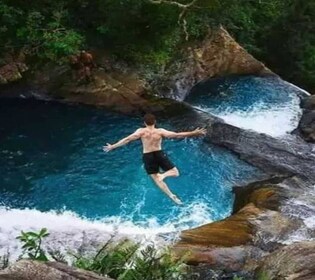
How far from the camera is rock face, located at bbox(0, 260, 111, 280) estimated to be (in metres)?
6.28

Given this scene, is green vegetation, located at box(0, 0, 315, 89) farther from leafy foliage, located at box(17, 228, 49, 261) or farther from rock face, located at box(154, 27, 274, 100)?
leafy foliage, located at box(17, 228, 49, 261)

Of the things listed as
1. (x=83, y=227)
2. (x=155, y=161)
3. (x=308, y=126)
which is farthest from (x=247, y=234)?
(x=308, y=126)

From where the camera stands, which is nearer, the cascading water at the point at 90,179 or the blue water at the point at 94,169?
the cascading water at the point at 90,179

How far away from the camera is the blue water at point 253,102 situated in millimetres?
19656

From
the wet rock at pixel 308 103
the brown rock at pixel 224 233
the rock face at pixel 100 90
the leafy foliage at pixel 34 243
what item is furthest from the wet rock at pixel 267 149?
the leafy foliage at pixel 34 243

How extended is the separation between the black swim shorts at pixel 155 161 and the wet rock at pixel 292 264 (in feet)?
7.37

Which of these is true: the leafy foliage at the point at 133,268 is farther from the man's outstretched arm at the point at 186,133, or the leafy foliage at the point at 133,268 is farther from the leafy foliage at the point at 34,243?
the man's outstretched arm at the point at 186,133

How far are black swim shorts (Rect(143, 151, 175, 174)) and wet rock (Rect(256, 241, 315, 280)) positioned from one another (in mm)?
2245

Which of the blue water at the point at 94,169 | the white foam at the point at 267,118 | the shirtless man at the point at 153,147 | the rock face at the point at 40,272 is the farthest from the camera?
the white foam at the point at 267,118

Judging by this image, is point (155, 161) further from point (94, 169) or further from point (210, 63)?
point (210, 63)

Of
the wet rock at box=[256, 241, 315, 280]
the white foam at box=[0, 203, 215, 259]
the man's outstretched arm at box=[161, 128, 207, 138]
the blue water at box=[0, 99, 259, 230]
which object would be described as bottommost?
the white foam at box=[0, 203, 215, 259]

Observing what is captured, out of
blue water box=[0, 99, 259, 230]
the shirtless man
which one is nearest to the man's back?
the shirtless man

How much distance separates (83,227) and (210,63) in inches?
454

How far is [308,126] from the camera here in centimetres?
1889
